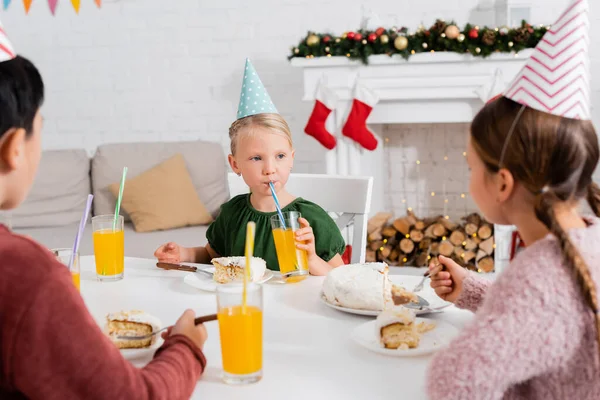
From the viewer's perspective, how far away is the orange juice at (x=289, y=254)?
5.60 feet

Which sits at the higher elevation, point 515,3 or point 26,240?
point 515,3

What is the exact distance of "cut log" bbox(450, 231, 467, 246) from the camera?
13.7 ft

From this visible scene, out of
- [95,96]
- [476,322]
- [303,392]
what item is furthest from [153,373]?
[95,96]

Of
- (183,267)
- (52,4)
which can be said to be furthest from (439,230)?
(52,4)

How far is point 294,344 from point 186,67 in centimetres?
359

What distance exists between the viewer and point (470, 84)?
3.80 metres

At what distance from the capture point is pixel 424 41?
3795mm

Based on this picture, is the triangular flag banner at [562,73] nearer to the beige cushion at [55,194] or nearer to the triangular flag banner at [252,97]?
the triangular flag banner at [252,97]

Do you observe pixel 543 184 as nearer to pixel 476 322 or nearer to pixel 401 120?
pixel 476 322

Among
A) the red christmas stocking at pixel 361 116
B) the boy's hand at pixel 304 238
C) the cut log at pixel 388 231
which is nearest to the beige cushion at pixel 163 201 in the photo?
the red christmas stocking at pixel 361 116

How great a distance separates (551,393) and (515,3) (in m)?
3.26

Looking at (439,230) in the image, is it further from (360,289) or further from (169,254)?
(360,289)

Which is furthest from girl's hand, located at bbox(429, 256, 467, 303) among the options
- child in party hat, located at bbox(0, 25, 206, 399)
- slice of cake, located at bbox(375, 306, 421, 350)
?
child in party hat, located at bbox(0, 25, 206, 399)

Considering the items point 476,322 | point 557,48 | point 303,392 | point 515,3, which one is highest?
point 515,3
